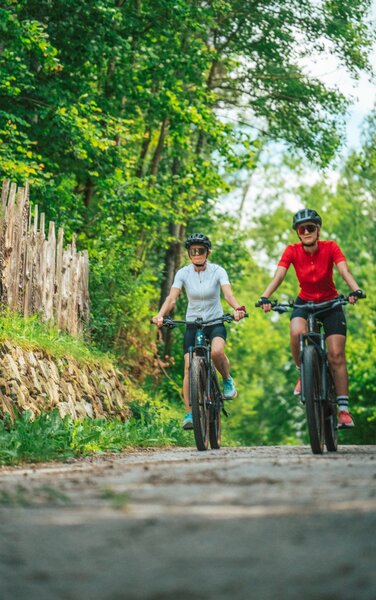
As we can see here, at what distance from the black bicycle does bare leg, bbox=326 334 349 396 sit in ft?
5.08

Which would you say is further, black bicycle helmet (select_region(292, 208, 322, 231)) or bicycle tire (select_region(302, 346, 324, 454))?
black bicycle helmet (select_region(292, 208, 322, 231))

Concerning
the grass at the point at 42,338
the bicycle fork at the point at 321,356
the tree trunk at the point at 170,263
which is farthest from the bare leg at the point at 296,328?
the tree trunk at the point at 170,263

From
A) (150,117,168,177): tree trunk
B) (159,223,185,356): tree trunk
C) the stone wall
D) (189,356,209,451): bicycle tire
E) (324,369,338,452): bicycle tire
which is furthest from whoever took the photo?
(159,223,185,356): tree trunk

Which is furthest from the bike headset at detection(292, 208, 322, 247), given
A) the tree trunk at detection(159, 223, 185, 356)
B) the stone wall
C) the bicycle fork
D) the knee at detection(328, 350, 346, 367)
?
the tree trunk at detection(159, 223, 185, 356)

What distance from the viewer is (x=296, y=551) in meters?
3.12

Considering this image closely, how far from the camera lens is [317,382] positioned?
904cm

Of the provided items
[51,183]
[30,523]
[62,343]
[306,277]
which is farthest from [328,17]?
[30,523]

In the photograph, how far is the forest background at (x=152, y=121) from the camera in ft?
61.6

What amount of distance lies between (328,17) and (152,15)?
7.02 metres

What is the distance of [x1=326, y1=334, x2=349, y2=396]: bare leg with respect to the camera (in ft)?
31.0

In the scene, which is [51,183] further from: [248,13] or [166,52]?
[248,13]

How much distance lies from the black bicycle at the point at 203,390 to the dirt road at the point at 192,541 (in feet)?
16.8

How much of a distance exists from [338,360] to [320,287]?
68 cm

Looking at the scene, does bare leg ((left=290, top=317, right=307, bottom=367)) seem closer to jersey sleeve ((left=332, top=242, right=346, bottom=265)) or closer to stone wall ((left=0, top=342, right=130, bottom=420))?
jersey sleeve ((left=332, top=242, right=346, bottom=265))
